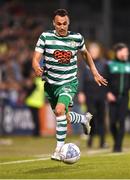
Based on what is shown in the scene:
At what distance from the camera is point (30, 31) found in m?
29.1

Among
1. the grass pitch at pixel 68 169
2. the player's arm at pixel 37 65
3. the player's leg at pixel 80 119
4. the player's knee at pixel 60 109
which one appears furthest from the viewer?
the player's leg at pixel 80 119

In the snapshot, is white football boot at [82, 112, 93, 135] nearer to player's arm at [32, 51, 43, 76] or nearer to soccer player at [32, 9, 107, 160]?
soccer player at [32, 9, 107, 160]

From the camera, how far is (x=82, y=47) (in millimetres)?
13344

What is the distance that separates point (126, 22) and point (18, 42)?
6.13m

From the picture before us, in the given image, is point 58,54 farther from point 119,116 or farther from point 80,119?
point 119,116

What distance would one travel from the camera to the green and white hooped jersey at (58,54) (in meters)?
13.1

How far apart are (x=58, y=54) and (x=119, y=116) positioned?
5761mm

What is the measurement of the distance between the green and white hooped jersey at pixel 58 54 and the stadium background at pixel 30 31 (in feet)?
38.6

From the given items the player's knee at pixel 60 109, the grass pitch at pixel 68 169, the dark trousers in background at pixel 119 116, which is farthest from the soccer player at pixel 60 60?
the dark trousers in background at pixel 119 116

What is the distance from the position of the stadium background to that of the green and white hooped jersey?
11763mm

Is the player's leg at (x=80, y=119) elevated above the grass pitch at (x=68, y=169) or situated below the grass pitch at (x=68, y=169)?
above

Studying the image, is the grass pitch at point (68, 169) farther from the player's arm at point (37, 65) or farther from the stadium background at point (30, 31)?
the stadium background at point (30, 31)

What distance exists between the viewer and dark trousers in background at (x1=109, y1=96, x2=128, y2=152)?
18562 mm

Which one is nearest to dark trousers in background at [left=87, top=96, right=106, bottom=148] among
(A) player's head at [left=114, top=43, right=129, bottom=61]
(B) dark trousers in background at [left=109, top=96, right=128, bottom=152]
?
(B) dark trousers in background at [left=109, top=96, right=128, bottom=152]
